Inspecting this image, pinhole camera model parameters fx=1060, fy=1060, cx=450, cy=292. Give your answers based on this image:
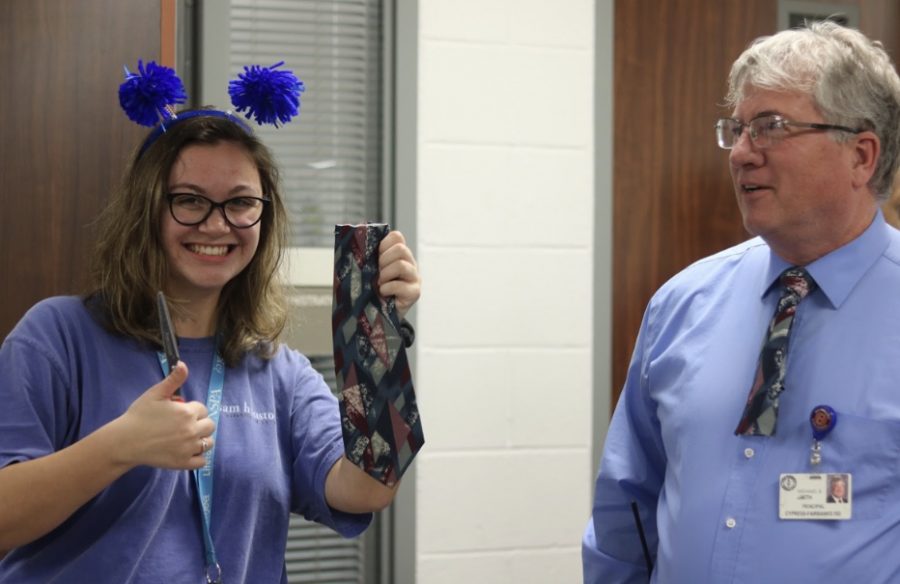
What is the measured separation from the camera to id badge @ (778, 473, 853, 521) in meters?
1.41

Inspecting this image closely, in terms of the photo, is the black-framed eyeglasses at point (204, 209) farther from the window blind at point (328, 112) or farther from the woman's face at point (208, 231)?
the window blind at point (328, 112)

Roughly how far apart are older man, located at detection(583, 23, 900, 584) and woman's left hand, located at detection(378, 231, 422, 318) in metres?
0.44

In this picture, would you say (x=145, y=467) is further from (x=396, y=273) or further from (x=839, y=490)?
(x=839, y=490)

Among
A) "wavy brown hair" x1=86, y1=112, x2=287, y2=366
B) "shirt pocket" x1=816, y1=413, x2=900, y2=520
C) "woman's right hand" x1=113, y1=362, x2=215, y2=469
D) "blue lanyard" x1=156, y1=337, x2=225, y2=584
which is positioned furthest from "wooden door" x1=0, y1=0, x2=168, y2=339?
"shirt pocket" x1=816, y1=413, x2=900, y2=520

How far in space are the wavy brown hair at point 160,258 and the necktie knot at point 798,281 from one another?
2.62 feet

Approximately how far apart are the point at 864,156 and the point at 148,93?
108 centimetres

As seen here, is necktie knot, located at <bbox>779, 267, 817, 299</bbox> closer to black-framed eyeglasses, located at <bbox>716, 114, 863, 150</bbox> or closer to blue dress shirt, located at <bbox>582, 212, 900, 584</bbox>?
blue dress shirt, located at <bbox>582, 212, 900, 584</bbox>

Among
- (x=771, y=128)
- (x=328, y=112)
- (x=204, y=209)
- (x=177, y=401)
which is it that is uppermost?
(x=328, y=112)

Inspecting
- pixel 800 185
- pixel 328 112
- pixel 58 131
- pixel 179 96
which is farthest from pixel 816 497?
pixel 328 112

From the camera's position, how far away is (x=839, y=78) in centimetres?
152

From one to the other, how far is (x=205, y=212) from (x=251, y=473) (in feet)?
1.30

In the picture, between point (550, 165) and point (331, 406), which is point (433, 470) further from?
point (331, 406)

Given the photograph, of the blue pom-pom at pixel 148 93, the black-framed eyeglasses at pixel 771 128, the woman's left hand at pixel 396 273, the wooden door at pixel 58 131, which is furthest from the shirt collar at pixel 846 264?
the wooden door at pixel 58 131

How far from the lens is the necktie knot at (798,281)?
1543 mm
